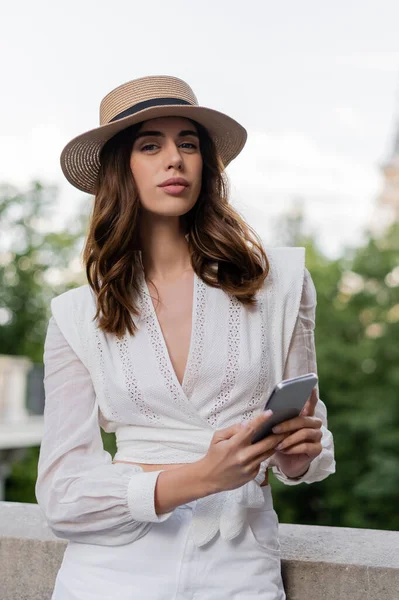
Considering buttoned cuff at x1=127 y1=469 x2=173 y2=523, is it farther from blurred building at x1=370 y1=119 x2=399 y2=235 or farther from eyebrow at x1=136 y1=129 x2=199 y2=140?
blurred building at x1=370 y1=119 x2=399 y2=235

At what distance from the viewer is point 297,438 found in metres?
1.87

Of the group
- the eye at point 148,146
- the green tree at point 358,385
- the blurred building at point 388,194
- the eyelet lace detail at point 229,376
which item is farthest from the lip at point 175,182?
the blurred building at point 388,194

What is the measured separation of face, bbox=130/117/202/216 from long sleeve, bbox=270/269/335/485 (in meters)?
0.37

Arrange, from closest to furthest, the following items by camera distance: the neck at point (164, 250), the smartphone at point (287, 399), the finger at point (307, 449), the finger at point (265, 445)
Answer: the smartphone at point (287, 399) → the finger at point (265, 445) → the finger at point (307, 449) → the neck at point (164, 250)

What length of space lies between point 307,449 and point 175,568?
15.6 inches

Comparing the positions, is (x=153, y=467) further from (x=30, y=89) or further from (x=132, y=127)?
(x=30, y=89)

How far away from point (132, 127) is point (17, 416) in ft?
58.9

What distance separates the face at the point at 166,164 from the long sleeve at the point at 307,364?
37cm

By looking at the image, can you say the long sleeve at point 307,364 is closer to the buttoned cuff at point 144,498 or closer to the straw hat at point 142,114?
the buttoned cuff at point 144,498

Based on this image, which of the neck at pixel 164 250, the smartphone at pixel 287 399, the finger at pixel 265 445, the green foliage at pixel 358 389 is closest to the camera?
the smartphone at pixel 287 399

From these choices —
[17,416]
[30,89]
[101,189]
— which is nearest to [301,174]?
[30,89]

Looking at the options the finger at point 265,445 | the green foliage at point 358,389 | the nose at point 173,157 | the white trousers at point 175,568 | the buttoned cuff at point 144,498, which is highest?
the nose at point 173,157

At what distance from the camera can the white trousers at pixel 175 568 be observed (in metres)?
1.95

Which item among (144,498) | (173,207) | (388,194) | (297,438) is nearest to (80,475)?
(144,498)
